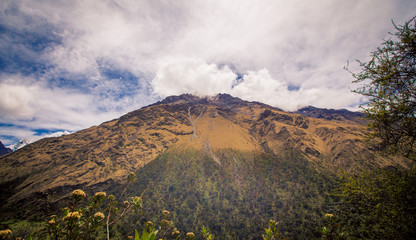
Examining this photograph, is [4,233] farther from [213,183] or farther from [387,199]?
[213,183]

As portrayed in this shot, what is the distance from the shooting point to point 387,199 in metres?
7.28

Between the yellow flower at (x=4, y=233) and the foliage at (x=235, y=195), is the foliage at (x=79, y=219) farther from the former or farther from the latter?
the foliage at (x=235, y=195)

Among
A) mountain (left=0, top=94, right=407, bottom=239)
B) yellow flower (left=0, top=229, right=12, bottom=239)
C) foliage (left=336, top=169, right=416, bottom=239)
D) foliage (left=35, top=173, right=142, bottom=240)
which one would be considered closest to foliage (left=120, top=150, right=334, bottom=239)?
mountain (left=0, top=94, right=407, bottom=239)

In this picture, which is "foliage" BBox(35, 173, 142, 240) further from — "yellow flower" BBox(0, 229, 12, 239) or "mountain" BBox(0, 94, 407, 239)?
"mountain" BBox(0, 94, 407, 239)

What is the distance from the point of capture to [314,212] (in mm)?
121438

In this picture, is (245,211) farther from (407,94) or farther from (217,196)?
(407,94)

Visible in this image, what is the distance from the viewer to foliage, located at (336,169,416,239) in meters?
6.40

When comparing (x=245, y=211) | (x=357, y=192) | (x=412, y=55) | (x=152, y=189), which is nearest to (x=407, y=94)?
(x=412, y=55)

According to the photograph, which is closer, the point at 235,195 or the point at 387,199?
the point at 387,199

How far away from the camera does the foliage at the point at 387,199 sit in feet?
21.0

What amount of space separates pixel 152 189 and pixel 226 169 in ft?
270

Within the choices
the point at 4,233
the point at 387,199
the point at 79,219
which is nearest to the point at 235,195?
the point at 387,199

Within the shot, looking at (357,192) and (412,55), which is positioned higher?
(412,55)

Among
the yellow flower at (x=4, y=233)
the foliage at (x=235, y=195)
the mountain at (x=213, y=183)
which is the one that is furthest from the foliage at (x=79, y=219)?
the foliage at (x=235, y=195)
